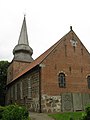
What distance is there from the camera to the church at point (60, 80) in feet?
76.0

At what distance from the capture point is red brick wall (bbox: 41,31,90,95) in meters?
23.7

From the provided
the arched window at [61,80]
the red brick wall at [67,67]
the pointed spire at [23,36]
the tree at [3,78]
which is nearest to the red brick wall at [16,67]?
the tree at [3,78]

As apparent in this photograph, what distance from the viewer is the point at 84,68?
88.5 ft

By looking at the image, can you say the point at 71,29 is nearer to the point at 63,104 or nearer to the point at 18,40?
the point at 63,104

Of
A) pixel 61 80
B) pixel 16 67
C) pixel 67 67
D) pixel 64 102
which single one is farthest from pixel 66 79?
pixel 16 67

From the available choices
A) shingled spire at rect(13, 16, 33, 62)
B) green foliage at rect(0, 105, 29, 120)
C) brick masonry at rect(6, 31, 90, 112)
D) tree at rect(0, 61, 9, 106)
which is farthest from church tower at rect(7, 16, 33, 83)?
green foliage at rect(0, 105, 29, 120)

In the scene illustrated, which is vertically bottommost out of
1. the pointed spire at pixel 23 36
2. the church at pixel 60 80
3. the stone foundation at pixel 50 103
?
the stone foundation at pixel 50 103

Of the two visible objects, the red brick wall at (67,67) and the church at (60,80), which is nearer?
the church at (60,80)

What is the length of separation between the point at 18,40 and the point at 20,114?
100 ft

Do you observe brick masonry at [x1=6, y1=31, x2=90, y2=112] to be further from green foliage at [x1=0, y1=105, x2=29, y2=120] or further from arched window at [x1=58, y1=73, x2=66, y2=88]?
green foliage at [x1=0, y1=105, x2=29, y2=120]

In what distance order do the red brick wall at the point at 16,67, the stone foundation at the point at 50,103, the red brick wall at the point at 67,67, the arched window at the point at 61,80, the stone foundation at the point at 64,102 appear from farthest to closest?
the red brick wall at the point at 16,67
the arched window at the point at 61,80
the red brick wall at the point at 67,67
the stone foundation at the point at 64,102
the stone foundation at the point at 50,103

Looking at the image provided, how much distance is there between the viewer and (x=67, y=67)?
83.8 feet

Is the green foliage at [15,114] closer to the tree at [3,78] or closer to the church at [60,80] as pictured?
the church at [60,80]

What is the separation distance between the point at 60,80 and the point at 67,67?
195 cm
